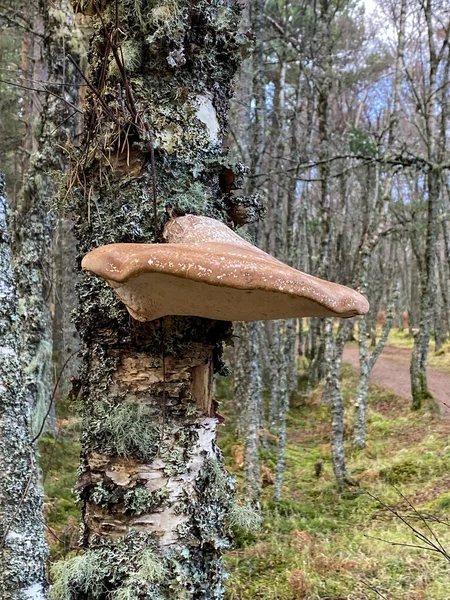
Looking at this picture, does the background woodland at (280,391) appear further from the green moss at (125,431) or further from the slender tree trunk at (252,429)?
the green moss at (125,431)

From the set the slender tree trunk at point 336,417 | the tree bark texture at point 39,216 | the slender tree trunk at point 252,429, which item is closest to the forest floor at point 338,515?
the slender tree trunk at point 336,417

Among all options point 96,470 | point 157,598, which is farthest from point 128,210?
point 157,598

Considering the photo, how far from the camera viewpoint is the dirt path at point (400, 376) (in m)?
11.7

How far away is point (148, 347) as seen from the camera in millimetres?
1652

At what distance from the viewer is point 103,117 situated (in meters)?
1.76

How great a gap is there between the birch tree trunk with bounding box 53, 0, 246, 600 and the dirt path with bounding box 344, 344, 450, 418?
8.84 meters

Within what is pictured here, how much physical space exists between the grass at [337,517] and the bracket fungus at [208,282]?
944 millimetres

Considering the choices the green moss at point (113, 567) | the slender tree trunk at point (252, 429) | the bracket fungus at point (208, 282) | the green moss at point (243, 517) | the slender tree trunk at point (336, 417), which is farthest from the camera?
the slender tree trunk at point (336, 417)

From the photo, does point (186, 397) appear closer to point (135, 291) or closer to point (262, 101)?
point (135, 291)

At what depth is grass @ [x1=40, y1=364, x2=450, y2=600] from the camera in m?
4.01

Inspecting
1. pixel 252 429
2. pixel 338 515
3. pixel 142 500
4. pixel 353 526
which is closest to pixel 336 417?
pixel 338 515

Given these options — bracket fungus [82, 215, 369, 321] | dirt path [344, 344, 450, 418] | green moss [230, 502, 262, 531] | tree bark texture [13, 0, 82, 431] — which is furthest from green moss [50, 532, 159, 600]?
dirt path [344, 344, 450, 418]

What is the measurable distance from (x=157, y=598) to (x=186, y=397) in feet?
2.10

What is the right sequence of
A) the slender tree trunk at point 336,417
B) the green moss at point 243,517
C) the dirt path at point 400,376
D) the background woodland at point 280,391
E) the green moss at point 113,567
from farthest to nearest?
1. the dirt path at point 400,376
2. the slender tree trunk at point 336,417
3. the background woodland at point 280,391
4. the green moss at point 243,517
5. the green moss at point 113,567
